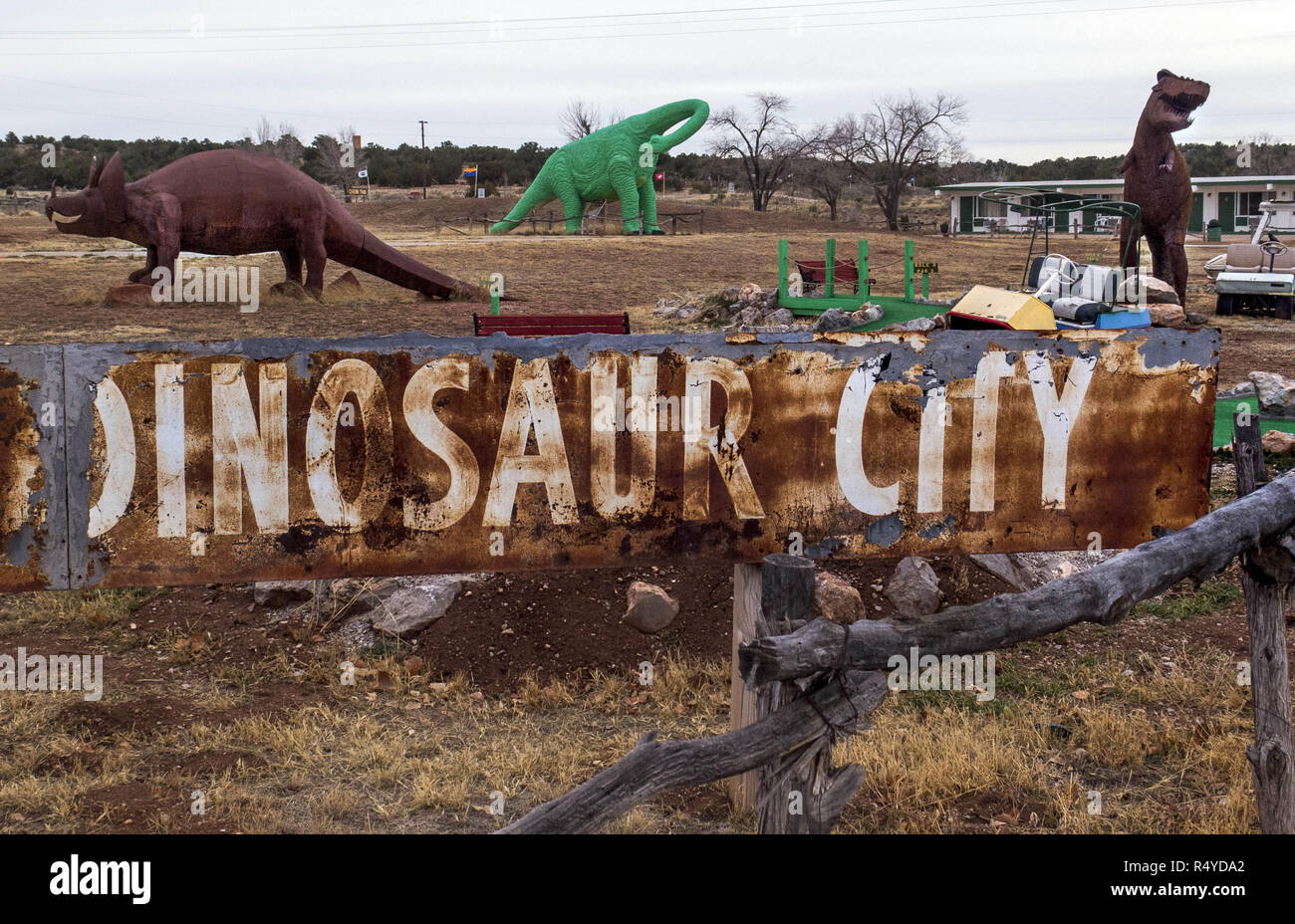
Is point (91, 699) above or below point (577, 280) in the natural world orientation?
below

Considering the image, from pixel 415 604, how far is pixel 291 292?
46.5ft

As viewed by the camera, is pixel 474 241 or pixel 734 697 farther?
pixel 474 241

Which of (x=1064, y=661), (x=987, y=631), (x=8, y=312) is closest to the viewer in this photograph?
(x=987, y=631)

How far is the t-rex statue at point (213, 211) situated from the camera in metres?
18.6

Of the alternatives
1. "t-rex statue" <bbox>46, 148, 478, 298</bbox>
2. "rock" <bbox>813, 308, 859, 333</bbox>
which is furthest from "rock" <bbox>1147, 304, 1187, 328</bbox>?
"t-rex statue" <bbox>46, 148, 478, 298</bbox>

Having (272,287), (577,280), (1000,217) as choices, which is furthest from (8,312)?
(1000,217)

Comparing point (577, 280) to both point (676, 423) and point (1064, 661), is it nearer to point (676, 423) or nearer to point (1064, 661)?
point (1064, 661)

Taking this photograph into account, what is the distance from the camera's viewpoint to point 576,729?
5996 millimetres

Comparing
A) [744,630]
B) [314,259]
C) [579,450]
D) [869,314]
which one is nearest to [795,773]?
[744,630]

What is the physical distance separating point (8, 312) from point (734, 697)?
16.7m

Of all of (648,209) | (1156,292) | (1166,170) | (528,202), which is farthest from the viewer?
(648,209)

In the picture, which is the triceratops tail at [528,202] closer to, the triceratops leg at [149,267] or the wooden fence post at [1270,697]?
the triceratops leg at [149,267]

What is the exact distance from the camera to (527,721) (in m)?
6.09

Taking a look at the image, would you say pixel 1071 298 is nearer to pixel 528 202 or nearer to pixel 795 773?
pixel 795 773
